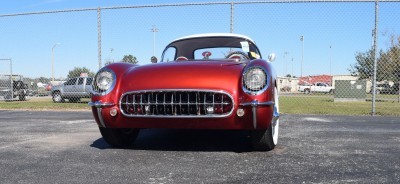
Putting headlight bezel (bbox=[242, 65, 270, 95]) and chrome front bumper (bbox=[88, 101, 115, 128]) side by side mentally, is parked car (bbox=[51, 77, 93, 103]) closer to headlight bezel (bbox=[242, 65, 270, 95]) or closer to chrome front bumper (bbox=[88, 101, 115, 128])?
chrome front bumper (bbox=[88, 101, 115, 128])

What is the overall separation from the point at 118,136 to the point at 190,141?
79 cm

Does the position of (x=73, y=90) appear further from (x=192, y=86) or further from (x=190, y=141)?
(x=192, y=86)

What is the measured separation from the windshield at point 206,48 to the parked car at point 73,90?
1395 centimetres

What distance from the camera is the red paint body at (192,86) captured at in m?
3.07

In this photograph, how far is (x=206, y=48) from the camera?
5133 mm

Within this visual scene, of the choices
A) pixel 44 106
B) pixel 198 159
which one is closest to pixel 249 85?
pixel 198 159

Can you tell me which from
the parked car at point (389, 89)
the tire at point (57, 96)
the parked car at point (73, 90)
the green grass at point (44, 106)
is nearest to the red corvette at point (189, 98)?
the green grass at point (44, 106)

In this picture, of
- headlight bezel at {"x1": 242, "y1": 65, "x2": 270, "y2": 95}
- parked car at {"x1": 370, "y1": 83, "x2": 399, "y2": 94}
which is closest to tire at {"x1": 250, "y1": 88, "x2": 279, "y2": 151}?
headlight bezel at {"x1": 242, "y1": 65, "x2": 270, "y2": 95}

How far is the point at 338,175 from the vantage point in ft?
8.10

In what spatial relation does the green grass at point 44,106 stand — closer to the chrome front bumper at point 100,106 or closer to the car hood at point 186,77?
the chrome front bumper at point 100,106

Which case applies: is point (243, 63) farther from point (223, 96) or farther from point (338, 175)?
point (338, 175)

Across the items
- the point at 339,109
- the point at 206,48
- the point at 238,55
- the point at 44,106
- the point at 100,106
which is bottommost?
the point at 339,109

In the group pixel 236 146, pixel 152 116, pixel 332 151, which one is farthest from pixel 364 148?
pixel 152 116

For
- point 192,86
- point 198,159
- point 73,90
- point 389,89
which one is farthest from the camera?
point 73,90
